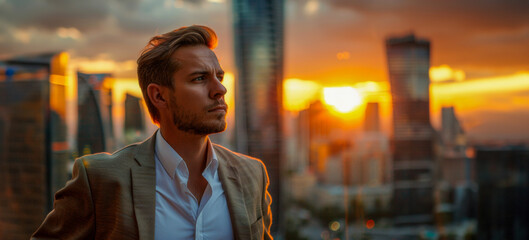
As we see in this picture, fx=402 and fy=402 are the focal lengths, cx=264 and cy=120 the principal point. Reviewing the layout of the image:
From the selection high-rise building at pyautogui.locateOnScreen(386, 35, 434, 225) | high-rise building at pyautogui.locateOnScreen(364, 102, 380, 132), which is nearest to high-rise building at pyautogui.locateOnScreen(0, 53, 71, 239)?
high-rise building at pyautogui.locateOnScreen(364, 102, 380, 132)

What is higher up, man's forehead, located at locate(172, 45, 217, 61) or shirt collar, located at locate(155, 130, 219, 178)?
man's forehead, located at locate(172, 45, 217, 61)

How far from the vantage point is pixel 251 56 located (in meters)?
24.4

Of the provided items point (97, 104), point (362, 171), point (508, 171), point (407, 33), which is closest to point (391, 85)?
point (407, 33)

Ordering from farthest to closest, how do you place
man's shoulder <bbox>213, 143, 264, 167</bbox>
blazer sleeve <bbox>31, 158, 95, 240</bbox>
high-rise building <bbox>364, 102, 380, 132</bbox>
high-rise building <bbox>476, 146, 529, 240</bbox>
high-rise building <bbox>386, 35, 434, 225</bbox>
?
high-rise building <bbox>386, 35, 434, 225</bbox> → high-rise building <bbox>364, 102, 380, 132</bbox> → high-rise building <bbox>476, 146, 529, 240</bbox> → man's shoulder <bbox>213, 143, 264, 167</bbox> → blazer sleeve <bbox>31, 158, 95, 240</bbox>

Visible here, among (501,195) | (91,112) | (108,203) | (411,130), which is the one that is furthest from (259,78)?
(108,203)

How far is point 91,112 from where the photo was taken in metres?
13.0

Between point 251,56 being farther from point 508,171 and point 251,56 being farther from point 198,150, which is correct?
point 198,150

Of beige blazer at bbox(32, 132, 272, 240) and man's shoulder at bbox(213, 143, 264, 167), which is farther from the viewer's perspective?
man's shoulder at bbox(213, 143, 264, 167)

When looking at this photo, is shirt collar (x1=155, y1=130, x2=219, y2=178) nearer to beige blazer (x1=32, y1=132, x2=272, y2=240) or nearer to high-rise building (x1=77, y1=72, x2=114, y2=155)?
beige blazer (x1=32, y1=132, x2=272, y2=240)

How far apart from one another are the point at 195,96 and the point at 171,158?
17cm

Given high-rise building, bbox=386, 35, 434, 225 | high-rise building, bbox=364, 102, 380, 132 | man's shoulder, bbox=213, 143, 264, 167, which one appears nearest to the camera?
man's shoulder, bbox=213, 143, 264, 167

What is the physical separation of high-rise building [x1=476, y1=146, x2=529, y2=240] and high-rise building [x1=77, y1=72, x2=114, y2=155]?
20233 millimetres

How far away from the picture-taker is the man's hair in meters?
0.95

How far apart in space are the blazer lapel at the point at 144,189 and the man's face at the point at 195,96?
4.4 inches
